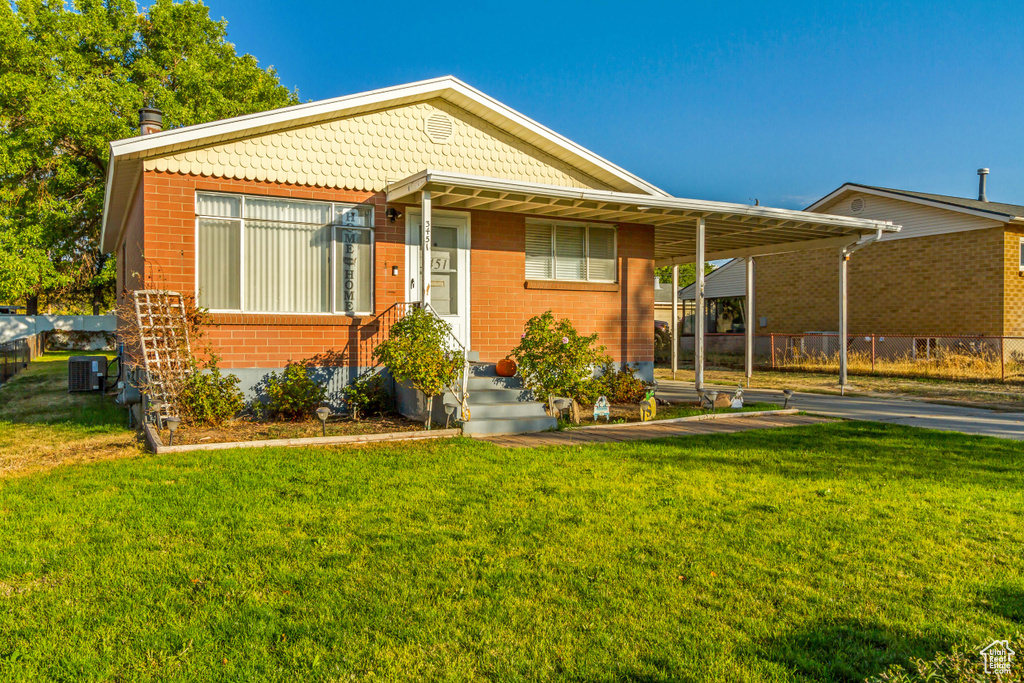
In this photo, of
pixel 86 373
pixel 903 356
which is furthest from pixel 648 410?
pixel 903 356

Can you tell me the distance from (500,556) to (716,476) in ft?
9.63

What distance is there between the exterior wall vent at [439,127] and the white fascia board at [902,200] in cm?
1588

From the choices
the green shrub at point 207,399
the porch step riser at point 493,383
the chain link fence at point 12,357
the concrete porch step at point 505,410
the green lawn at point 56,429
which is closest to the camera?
the green lawn at point 56,429

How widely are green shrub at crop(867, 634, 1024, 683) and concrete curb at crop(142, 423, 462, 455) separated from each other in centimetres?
620

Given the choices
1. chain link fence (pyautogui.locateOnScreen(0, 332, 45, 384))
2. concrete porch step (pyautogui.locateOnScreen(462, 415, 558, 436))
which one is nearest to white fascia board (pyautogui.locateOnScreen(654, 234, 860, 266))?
concrete porch step (pyautogui.locateOnScreen(462, 415, 558, 436))

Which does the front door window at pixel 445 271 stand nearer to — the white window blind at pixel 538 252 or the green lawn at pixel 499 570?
the white window blind at pixel 538 252

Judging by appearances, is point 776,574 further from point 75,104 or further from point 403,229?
point 75,104

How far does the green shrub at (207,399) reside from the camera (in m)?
8.95

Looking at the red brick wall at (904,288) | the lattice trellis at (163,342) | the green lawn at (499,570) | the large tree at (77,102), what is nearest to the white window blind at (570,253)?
the green lawn at (499,570)

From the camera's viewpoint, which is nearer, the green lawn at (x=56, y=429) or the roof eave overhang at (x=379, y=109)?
the green lawn at (x=56, y=429)

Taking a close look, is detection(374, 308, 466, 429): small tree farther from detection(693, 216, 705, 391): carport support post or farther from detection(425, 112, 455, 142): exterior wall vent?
detection(693, 216, 705, 391): carport support post

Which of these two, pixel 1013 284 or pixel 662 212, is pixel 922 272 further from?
pixel 662 212

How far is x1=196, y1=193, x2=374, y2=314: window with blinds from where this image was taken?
9.78m

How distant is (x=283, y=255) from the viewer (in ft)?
33.5
